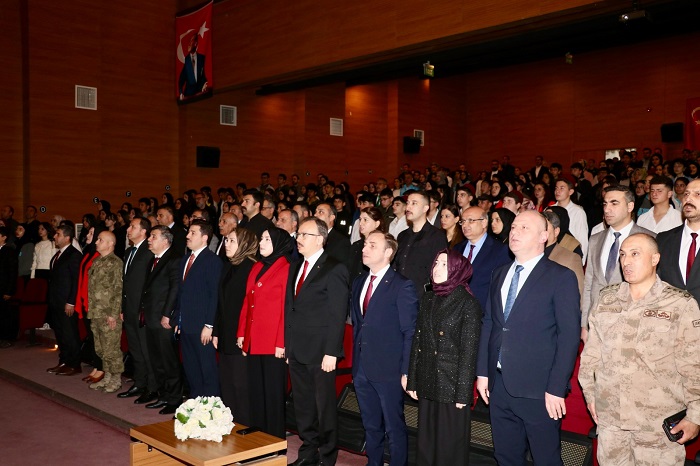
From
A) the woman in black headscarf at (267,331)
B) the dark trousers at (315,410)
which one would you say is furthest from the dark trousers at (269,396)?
the dark trousers at (315,410)

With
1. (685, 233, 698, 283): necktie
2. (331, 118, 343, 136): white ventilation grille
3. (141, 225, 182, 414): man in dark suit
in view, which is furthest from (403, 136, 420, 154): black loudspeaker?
(685, 233, 698, 283): necktie

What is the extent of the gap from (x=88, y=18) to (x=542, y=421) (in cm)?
1270

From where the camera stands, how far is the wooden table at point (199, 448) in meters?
3.43

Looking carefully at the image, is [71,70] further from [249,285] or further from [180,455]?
[180,455]

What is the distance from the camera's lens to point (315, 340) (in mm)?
4188

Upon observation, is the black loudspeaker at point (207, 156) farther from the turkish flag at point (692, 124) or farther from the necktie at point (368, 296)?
the necktie at point (368, 296)

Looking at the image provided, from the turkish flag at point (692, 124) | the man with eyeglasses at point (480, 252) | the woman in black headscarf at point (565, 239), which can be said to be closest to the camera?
the man with eyeglasses at point (480, 252)

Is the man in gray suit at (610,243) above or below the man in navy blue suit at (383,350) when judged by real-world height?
above

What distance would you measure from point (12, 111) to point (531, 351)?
1244cm

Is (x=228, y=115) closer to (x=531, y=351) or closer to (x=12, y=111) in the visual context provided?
(x=12, y=111)

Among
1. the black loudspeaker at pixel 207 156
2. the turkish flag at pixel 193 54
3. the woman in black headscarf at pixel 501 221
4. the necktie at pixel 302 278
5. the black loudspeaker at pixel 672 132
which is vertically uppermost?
the turkish flag at pixel 193 54

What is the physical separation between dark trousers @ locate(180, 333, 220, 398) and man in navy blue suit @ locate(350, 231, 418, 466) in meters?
1.71

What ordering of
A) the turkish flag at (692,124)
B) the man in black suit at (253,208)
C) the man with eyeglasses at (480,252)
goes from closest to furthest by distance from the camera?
the man with eyeglasses at (480,252)
the man in black suit at (253,208)
the turkish flag at (692,124)

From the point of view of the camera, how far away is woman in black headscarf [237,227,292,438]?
452cm
